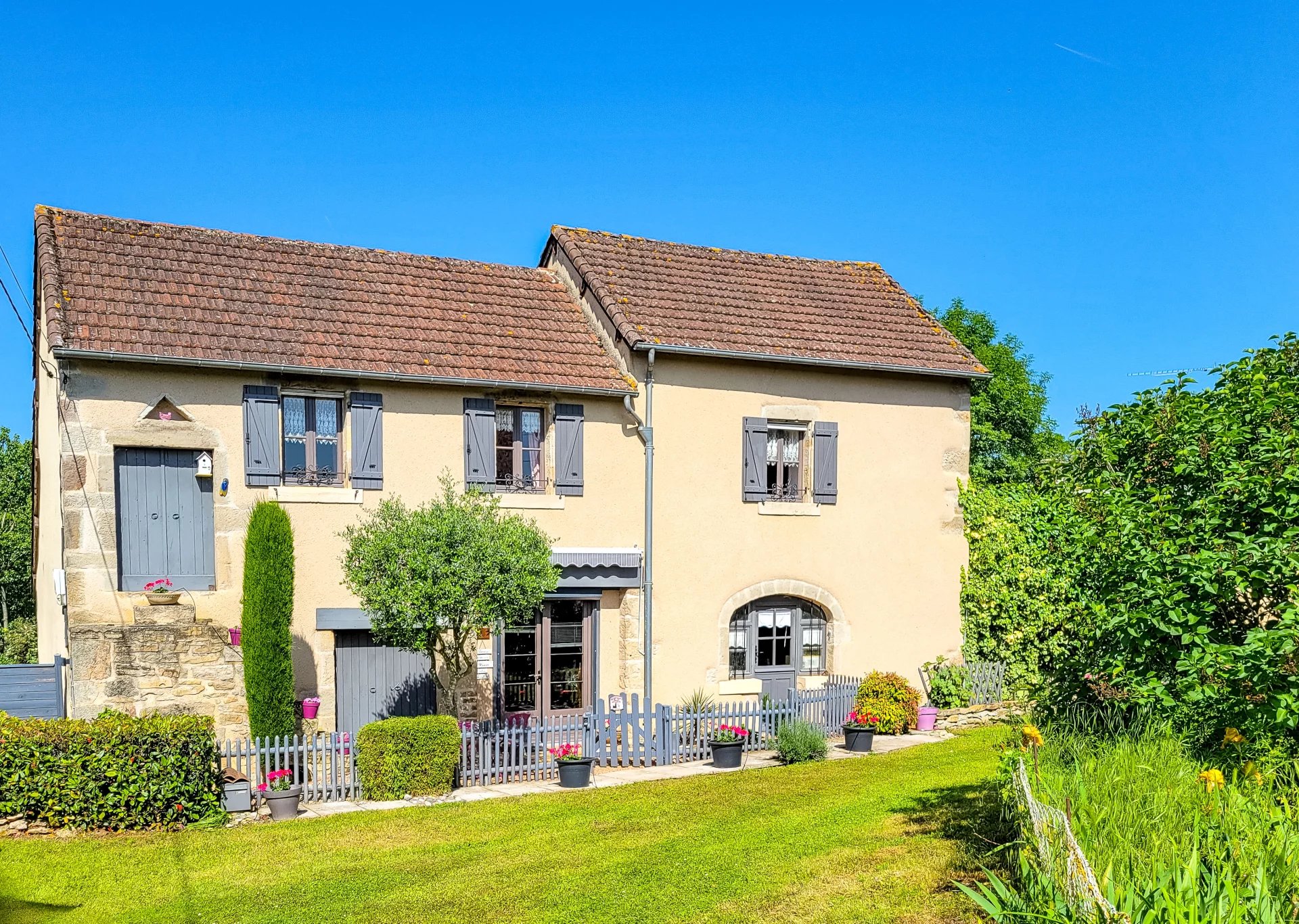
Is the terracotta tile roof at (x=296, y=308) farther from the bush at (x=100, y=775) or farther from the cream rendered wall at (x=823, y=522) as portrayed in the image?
the bush at (x=100, y=775)

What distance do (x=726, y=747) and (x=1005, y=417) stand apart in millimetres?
20743

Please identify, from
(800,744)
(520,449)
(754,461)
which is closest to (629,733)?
(800,744)

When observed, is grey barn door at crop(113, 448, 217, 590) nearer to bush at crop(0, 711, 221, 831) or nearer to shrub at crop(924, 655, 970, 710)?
→ bush at crop(0, 711, 221, 831)


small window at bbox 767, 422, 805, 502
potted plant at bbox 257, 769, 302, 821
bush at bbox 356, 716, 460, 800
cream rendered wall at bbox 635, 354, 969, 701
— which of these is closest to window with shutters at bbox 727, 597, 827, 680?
cream rendered wall at bbox 635, 354, 969, 701

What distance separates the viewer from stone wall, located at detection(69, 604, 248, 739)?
42.7 feet

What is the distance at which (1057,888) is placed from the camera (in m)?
5.89

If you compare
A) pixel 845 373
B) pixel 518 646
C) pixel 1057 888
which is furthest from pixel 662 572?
pixel 1057 888

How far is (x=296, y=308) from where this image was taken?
15750mm

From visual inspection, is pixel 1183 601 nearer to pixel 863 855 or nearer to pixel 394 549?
pixel 863 855

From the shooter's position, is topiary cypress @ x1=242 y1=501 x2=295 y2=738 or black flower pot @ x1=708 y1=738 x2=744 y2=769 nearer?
topiary cypress @ x1=242 y1=501 x2=295 y2=738

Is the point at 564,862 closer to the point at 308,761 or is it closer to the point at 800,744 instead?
the point at 308,761

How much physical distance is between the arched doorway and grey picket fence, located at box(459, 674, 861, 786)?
0.84 m

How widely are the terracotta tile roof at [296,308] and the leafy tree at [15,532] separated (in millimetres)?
32069

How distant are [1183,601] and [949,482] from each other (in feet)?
37.3
